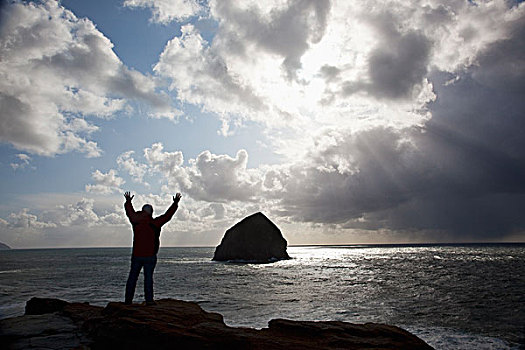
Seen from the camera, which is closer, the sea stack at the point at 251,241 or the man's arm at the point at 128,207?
the man's arm at the point at 128,207

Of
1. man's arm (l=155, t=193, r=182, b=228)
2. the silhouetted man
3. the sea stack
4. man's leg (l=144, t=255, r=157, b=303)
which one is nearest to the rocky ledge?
man's leg (l=144, t=255, r=157, b=303)

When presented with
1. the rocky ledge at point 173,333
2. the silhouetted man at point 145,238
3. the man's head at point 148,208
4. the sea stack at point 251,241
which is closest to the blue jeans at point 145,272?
the silhouetted man at point 145,238

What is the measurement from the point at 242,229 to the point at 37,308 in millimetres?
81655

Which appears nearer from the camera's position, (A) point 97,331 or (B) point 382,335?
(A) point 97,331

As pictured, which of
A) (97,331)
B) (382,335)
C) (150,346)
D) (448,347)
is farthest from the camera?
(448,347)

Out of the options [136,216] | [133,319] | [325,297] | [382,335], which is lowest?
[325,297]

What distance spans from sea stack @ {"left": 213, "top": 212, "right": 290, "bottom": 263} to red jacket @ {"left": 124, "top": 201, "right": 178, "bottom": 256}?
84439mm

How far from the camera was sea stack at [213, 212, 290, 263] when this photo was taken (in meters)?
93.1

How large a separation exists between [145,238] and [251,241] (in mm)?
85850

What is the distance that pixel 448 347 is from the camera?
1191 cm

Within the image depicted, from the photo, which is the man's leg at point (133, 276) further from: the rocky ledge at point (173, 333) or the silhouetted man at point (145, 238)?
the rocky ledge at point (173, 333)

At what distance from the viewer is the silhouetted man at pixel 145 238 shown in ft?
31.1

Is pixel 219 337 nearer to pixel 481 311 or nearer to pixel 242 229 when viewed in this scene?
pixel 481 311

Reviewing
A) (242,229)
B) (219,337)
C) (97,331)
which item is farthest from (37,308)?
(242,229)
